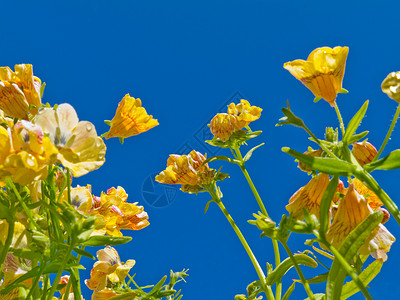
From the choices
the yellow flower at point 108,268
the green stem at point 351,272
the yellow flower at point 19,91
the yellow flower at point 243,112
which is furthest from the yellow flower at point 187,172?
the green stem at point 351,272

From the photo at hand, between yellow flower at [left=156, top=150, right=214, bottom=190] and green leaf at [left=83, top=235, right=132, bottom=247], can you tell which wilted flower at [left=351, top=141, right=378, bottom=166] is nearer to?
green leaf at [left=83, top=235, right=132, bottom=247]

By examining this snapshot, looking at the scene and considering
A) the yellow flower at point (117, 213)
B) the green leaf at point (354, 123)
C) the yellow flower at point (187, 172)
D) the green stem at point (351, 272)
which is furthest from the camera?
the yellow flower at point (187, 172)

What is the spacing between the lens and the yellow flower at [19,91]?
2.61ft

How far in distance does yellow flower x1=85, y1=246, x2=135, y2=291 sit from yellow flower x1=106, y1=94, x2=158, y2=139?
309mm

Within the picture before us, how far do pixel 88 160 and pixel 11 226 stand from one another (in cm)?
18

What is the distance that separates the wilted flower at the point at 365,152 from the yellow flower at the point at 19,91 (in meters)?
0.61

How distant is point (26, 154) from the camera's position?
1.85 ft

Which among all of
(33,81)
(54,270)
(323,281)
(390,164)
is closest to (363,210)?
(390,164)

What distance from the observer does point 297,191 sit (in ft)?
2.41

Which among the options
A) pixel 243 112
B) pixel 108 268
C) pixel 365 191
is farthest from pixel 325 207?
pixel 243 112

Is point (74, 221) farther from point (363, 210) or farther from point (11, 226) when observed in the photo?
point (363, 210)

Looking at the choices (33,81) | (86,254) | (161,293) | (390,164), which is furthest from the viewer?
(161,293)

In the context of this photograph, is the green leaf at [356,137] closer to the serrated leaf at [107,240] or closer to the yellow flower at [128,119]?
the serrated leaf at [107,240]

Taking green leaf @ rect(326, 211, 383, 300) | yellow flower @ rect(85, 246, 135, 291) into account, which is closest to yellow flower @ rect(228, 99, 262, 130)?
yellow flower @ rect(85, 246, 135, 291)
